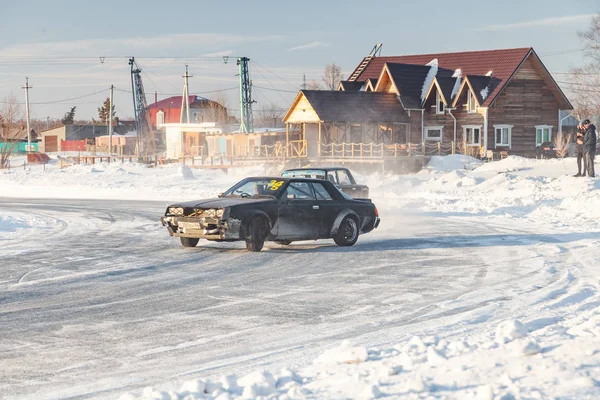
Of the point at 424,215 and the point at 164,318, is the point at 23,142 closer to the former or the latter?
the point at 424,215

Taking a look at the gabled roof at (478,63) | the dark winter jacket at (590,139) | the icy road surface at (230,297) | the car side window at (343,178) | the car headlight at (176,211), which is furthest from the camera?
the gabled roof at (478,63)

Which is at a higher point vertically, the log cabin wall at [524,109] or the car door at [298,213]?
the log cabin wall at [524,109]

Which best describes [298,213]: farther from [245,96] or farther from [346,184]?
[245,96]

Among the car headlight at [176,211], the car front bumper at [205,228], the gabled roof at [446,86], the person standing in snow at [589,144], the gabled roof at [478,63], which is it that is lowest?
the car front bumper at [205,228]

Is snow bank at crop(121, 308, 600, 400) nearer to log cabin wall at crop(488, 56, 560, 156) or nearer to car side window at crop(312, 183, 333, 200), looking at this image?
car side window at crop(312, 183, 333, 200)

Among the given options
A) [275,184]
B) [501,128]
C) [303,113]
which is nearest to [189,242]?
[275,184]

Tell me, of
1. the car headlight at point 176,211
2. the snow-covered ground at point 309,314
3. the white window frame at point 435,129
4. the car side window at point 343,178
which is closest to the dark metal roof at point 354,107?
the white window frame at point 435,129

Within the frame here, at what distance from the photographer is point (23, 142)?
416 feet

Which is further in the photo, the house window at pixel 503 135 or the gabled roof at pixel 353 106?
the house window at pixel 503 135

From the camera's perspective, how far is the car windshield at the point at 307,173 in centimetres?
2356

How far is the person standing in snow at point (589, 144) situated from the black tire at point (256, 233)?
17939 mm

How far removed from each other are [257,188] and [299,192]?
786mm

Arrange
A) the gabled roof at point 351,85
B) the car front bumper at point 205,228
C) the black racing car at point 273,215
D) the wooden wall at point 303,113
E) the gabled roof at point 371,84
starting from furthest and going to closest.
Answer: the gabled roof at point 351,85 → the gabled roof at point 371,84 → the wooden wall at point 303,113 → the black racing car at point 273,215 → the car front bumper at point 205,228

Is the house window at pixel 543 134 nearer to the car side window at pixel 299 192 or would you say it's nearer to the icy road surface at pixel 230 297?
the icy road surface at pixel 230 297
